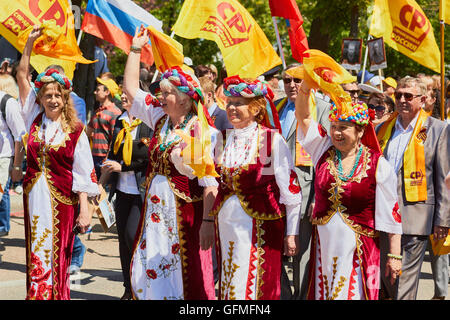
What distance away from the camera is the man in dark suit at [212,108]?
7.02 m

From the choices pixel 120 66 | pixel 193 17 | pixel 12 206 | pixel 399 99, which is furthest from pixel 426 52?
pixel 120 66

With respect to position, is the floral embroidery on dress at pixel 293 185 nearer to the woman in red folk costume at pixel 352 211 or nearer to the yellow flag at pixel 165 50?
the woman in red folk costume at pixel 352 211

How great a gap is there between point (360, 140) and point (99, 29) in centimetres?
345

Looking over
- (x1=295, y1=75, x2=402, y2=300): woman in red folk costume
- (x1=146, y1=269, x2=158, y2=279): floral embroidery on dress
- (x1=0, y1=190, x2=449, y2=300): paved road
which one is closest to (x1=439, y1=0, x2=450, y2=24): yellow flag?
(x1=0, y1=190, x2=449, y2=300): paved road

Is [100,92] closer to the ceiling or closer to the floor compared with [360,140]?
closer to the ceiling

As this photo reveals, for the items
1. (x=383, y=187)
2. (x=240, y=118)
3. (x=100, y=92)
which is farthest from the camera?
(x=100, y=92)

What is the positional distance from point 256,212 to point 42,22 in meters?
2.61

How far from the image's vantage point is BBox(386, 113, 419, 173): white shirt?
611 centimetres

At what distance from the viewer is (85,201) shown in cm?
579

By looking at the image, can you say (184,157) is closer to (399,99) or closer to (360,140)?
(360,140)

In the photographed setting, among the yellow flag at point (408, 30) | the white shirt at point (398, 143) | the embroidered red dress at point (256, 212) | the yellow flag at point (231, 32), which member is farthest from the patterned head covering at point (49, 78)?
the yellow flag at point (408, 30)

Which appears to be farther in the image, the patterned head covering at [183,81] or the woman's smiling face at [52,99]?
the woman's smiling face at [52,99]

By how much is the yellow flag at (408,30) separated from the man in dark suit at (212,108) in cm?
228

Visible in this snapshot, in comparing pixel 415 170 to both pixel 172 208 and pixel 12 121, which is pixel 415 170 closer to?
pixel 172 208
